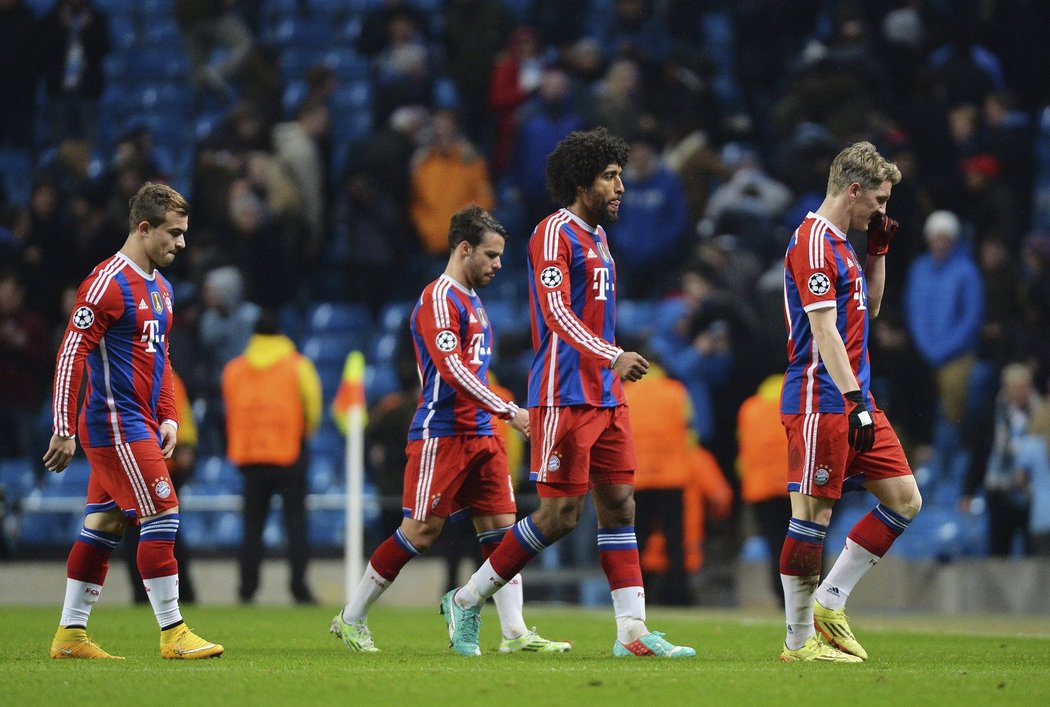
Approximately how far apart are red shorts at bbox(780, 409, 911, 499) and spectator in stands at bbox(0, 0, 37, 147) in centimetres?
1586

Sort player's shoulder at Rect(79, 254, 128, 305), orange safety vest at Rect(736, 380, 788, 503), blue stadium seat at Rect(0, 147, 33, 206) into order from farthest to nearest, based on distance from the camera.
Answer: blue stadium seat at Rect(0, 147, 33, 206)
orange safety vest at Rect(736, 380, 788, 503)
player's shoulder at Rect(79, 254, 128, 305)

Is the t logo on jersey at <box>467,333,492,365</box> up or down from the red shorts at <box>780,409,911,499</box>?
up

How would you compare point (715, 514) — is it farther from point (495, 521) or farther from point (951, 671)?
point (951, 671)

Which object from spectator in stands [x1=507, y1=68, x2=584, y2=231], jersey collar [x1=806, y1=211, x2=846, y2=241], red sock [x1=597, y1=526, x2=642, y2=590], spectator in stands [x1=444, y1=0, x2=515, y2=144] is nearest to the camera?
jersey collar [x1=806, y1=211, x2=846, y2=241]

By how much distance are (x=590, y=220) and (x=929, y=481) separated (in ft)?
26.9

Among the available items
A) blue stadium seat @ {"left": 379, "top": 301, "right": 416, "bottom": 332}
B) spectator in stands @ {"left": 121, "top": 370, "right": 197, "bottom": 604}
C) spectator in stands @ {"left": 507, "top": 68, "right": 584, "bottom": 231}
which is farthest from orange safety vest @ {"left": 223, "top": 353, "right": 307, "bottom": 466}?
spectator in stands @ {"left": 507, "top": 68, "right": 584, "bottom": 231}

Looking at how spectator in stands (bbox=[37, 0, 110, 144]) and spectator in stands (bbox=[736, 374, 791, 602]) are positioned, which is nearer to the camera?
spectator in stands (bbox=[736, 374, 791, 602])

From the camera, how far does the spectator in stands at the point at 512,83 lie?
62.8 ft

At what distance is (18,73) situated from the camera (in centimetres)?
2108

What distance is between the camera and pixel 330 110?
20516 mm

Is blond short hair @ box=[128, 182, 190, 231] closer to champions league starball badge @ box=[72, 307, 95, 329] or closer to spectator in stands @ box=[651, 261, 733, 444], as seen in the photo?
champions league starball badge @ box=[72, 307, 95, 329]

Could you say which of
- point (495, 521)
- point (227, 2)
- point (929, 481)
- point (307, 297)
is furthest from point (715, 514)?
point (227, 2)

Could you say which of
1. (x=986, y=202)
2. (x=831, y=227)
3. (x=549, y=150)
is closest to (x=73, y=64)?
(x=549, y=150)

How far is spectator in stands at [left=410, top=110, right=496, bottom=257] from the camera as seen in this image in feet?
60.9
